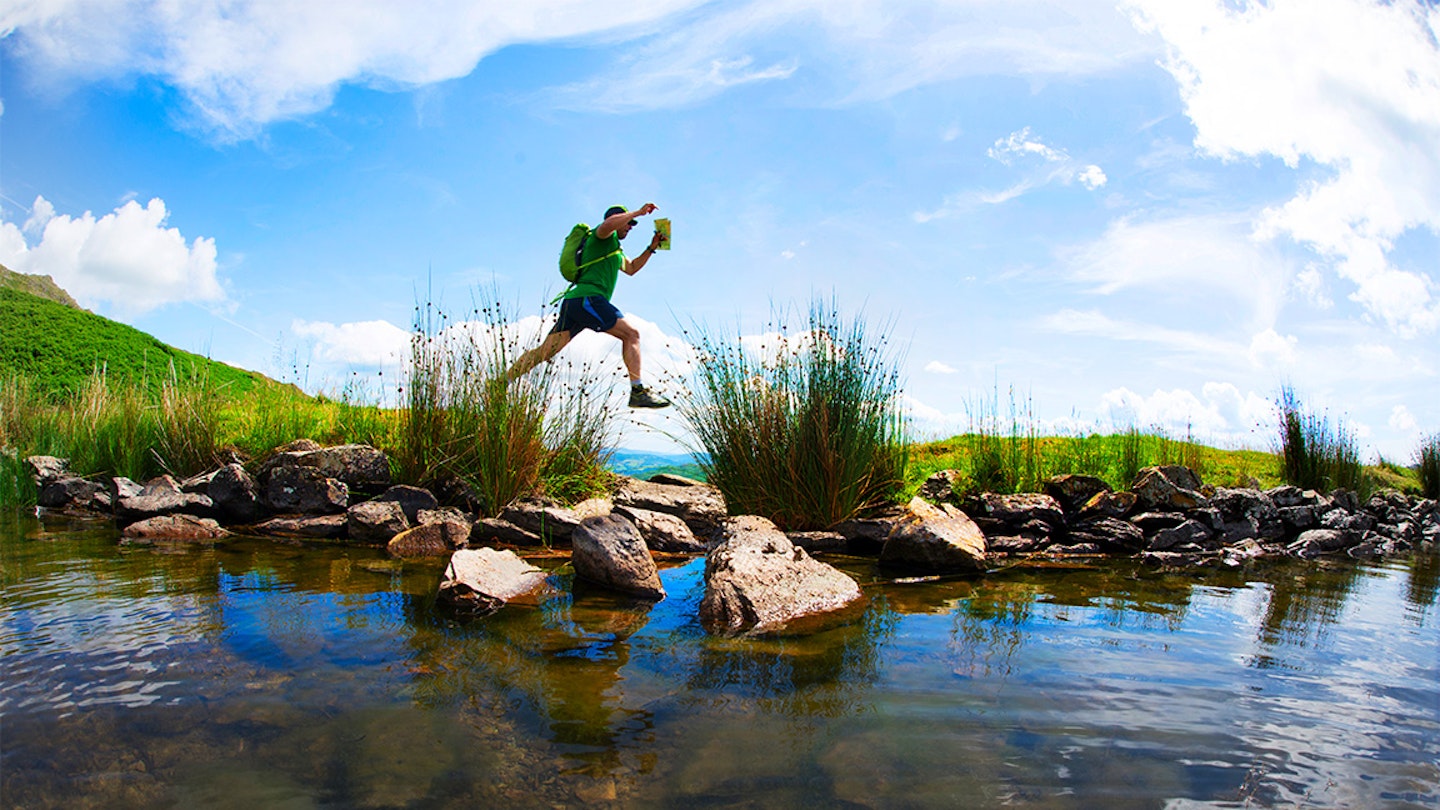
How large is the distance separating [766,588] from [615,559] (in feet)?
3.23

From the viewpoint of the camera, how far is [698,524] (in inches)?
289

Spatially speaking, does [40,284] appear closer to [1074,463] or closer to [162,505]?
[162,505]

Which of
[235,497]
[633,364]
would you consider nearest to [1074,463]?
[633,364]

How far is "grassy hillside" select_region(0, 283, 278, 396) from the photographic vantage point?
18781 millimetres

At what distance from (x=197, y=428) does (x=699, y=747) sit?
344 inches

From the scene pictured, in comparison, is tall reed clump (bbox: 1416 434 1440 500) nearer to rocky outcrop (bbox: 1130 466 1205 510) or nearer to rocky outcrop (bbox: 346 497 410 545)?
rocky outcrop (bbox: 1130 466 1205 510)

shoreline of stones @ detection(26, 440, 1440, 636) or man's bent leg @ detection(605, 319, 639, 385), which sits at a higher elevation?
man's bent leg @ detection(605, 319, 639, 385)

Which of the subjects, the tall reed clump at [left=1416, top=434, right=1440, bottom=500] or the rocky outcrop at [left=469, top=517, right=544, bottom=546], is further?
the tall reed clump at [left=1416, top=434, right=1440, bottom=500]

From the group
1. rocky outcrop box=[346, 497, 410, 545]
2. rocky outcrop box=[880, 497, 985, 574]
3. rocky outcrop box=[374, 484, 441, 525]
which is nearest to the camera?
rocky outcrop box=[880, 497, 985, 574]

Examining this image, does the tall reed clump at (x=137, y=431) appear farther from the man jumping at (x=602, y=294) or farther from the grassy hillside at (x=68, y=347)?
the grassy hillside at (x=68, y=347)

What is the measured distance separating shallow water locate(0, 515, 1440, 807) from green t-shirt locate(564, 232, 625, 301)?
3958mm

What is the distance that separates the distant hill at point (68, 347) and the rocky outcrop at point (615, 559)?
53.8 ft

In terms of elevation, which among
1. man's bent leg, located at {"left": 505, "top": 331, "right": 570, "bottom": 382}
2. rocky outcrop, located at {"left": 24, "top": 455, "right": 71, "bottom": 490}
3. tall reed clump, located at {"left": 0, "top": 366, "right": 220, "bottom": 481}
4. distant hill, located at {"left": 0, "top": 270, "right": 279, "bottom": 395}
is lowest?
rocky outcrop, located at {"left": 24, "top": 455, "right": 71, "bottom": 490}

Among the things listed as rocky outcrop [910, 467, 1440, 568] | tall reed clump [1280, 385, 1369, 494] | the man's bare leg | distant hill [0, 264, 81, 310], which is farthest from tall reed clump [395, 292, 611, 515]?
distant hill [0, 264, 81, 310]
